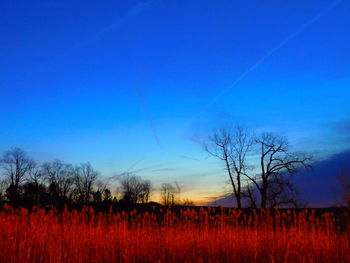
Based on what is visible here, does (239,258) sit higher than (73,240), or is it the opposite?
(73,240)

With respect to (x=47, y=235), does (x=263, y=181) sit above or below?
above

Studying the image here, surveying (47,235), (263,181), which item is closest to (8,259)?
(47,235)

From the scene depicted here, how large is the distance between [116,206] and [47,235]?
30.8ft

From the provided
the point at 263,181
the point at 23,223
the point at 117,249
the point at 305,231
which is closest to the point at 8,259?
the point at 23,223

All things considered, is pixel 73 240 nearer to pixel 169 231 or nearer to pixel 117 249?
pixel 117 249

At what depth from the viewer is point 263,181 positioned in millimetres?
26969

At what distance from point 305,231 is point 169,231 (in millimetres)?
4182

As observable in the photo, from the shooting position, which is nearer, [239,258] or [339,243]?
[239,258]

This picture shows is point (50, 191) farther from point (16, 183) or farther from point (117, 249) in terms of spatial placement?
point (117, 249)

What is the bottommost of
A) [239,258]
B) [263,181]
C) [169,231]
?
[239,258]

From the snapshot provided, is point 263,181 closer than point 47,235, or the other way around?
point 47,235

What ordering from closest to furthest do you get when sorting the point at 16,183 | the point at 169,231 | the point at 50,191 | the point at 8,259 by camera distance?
the point at 8,259 < the point at 169,231 < the point at 16,183 < the point at 50,191

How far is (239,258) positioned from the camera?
9555mm

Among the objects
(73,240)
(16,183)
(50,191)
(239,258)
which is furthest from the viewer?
(50,191)
